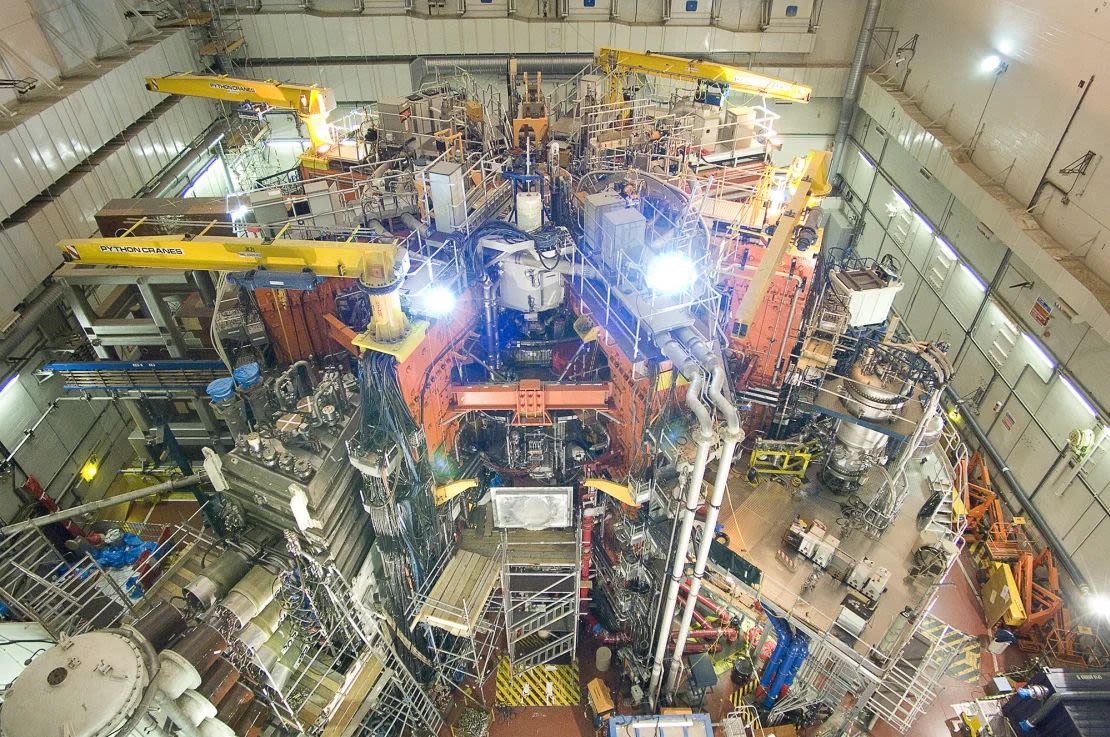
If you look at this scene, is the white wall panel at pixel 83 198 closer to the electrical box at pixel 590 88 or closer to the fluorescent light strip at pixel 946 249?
the electrical box at pixel 590 88

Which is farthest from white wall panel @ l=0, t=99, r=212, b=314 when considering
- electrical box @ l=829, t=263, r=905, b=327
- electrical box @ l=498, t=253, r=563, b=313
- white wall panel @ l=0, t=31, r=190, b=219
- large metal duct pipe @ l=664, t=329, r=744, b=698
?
electrical box @ l=829, t=263, r=905, b=327

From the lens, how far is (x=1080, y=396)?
52.6 feet

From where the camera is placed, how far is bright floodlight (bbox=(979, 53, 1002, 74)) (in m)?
19.2

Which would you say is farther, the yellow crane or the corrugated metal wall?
the yellow crane

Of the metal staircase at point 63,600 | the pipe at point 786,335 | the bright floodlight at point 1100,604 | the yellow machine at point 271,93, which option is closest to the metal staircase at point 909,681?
the bright floodlight at point 1100,604

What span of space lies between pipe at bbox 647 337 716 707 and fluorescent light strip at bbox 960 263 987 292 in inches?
538

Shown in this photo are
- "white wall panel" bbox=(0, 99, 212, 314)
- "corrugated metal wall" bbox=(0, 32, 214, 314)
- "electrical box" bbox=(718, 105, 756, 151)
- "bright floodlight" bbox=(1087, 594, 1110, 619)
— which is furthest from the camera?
"electrical box" bbox=(718, 105, 756, 151)

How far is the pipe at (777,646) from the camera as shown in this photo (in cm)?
1384

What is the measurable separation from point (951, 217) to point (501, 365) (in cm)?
1650

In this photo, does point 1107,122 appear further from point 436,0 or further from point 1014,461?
point 436,0

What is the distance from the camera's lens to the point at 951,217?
21672 millimetres

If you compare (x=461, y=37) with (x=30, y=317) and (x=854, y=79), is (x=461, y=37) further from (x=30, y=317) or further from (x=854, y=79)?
(x=30, y=317)

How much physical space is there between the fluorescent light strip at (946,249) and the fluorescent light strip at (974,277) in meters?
0.63

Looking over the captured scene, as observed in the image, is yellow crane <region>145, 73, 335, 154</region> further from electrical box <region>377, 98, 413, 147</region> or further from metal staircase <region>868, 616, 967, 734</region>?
metal staircase <region>868, 616, 967, 734</region>
